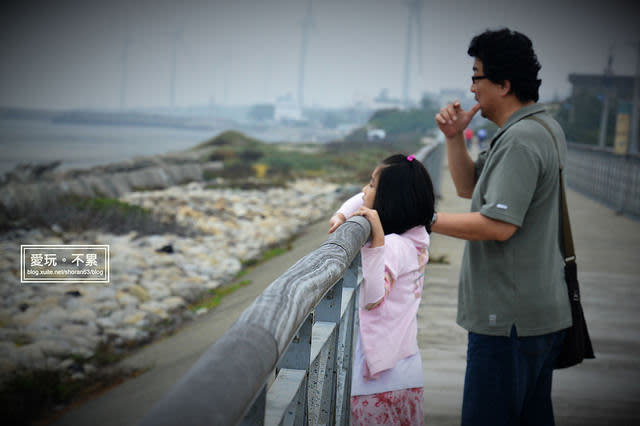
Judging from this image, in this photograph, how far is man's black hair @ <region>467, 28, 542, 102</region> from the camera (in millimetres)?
1926

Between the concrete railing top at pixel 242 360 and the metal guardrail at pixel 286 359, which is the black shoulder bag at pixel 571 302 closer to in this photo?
the metal guardrail at pixel 286 359

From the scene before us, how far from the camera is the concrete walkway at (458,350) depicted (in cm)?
333

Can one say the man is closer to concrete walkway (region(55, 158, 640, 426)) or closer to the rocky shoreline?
concrete walkway (region(55, 158, 640, 426))

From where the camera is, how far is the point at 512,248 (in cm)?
192

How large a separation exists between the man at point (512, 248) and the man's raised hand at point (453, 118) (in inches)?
11.4

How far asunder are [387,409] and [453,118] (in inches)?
45.6

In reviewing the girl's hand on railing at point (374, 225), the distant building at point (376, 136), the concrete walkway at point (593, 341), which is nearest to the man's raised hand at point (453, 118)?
the girl's hand on railing at point (374, 225)

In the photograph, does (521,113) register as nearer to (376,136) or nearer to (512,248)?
(512,248)

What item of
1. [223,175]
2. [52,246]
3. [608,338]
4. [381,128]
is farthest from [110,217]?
[381,128]

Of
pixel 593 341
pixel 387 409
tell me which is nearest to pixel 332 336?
pixel 387 409

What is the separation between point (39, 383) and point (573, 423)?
15.0 ft

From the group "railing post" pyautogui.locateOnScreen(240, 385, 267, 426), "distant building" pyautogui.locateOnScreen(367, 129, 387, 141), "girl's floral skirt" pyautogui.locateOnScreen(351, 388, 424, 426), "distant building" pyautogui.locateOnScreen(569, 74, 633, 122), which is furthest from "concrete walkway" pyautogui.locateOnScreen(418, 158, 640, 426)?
"distant building" pyautogui.locateOnScreen(367, 129, 387, 141)

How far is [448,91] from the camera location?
75938 mm

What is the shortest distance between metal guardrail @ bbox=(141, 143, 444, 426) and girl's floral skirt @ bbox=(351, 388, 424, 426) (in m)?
0.05
